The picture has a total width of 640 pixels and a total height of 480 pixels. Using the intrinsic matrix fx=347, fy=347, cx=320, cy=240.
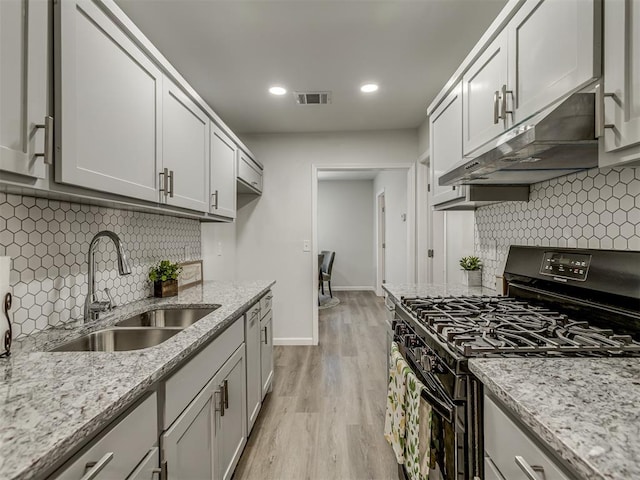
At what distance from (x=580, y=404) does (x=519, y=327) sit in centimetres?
52

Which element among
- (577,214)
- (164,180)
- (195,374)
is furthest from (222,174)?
(577,214)

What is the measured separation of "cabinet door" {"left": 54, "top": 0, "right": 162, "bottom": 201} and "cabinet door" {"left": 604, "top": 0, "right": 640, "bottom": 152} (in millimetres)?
1543

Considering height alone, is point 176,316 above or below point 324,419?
above

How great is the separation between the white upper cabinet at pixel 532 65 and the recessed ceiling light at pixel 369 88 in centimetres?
98

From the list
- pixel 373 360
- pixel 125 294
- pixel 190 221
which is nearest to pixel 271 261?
pixel 190 221

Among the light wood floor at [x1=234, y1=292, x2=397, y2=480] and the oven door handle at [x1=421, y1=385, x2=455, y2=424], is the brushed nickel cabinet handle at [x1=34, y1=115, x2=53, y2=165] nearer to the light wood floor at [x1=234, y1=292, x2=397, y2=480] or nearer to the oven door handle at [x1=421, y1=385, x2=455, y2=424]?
the oven door handle at [x1=421, y1=385, x2=455, y2=424]

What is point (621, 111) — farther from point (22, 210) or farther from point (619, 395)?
point (22, 210)

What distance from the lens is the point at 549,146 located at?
1.08m

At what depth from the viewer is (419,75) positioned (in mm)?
2543

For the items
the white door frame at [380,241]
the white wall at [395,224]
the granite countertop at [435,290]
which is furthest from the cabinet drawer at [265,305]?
the white door frame at [380,241]

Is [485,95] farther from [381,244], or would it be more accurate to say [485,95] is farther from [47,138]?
[381,244]

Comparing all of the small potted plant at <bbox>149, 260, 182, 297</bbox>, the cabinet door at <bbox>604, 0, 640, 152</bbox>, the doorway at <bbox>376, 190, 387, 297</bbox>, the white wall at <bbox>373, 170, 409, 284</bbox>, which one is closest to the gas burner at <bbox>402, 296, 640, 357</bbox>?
the cabinet door at <bbox>604, 0, 640, 152</bbox>

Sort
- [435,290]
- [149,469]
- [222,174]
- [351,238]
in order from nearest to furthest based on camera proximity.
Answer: [149,469], [435,290], [222,174], [351,238]

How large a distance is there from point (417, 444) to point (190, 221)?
2308mm
